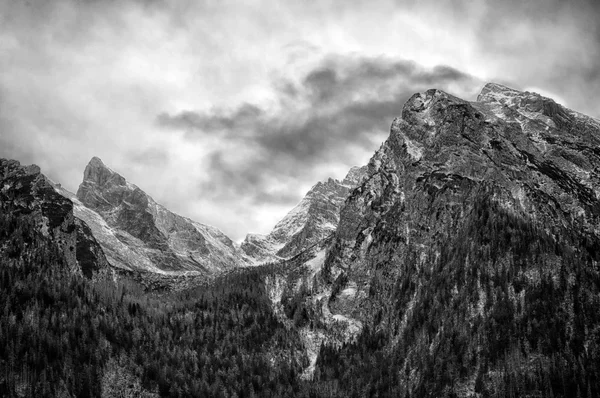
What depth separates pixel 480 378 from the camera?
19162 centimetres

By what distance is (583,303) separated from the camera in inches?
7840

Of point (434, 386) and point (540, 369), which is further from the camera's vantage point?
point (434, 386)

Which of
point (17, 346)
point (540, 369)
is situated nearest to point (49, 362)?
point (17, 346)

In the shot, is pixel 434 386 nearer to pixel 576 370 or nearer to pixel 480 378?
pixel 480 378

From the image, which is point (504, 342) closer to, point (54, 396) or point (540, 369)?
point (540, 369)

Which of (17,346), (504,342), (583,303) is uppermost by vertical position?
(583,303)

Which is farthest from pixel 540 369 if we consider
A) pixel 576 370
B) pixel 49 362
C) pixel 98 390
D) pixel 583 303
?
pixel 49 362

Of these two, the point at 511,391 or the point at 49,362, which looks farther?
the point at 49,362

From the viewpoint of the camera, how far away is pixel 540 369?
18225cm

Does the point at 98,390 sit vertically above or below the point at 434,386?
below

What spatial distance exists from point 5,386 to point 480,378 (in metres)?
140

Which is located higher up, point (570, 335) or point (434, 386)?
point (570, 335)

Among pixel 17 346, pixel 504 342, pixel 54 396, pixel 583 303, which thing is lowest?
pixel 54 396

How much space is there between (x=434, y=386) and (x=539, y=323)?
37996 millimetres
